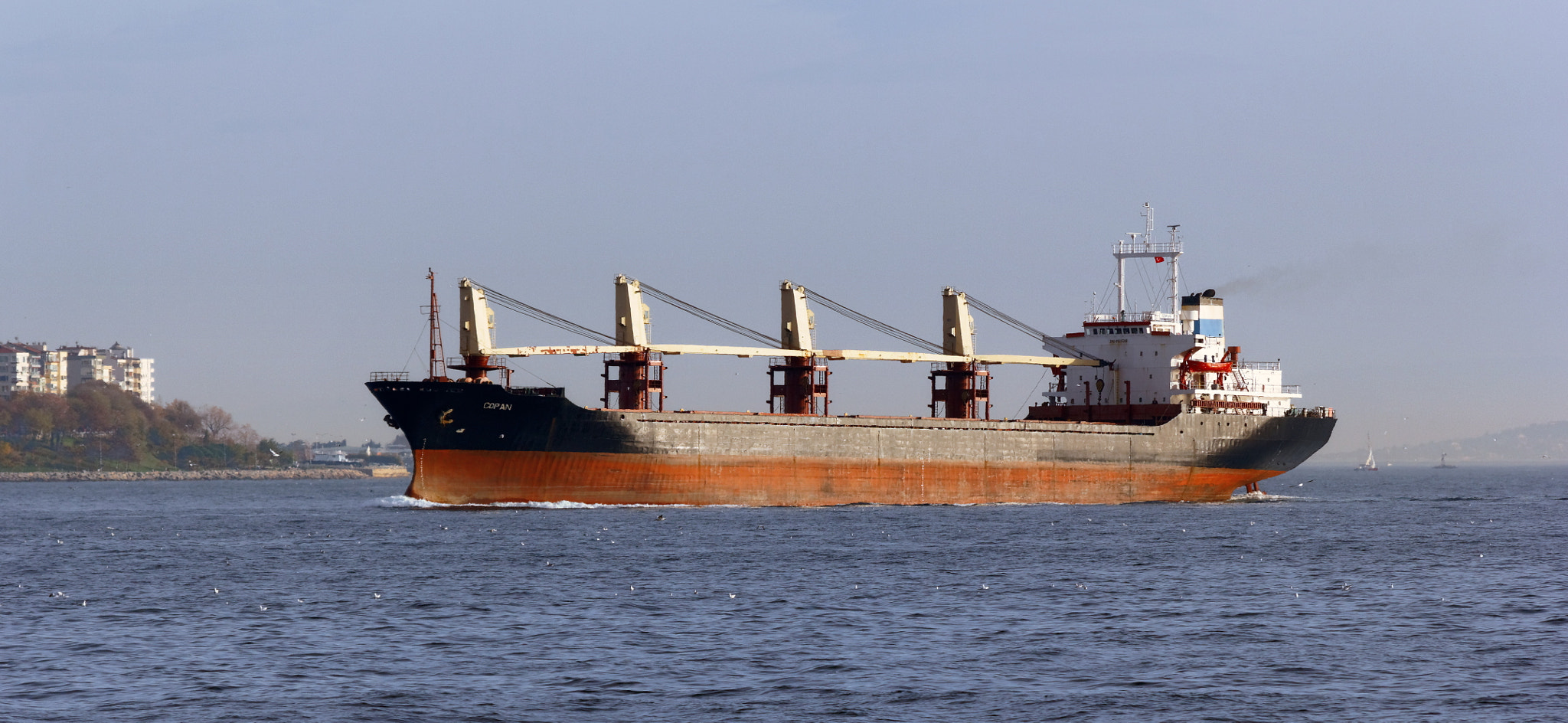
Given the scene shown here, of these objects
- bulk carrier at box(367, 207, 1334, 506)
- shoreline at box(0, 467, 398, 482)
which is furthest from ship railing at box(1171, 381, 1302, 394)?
shoreline at box(0, 467, 398, 482)

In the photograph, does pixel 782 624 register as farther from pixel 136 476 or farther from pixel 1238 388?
Answer: pixel 136 476

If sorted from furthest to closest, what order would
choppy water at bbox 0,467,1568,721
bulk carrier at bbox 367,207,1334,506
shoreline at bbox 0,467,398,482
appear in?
shoreline at bbox 0,467,398,482, bulk carrier at bbox 367,207,1334,506, choppy water at bbox 0,467,1568,721

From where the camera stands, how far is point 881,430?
211 feet

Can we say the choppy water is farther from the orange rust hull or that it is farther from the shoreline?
the shoreline

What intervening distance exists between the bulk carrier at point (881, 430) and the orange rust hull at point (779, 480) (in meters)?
0.07

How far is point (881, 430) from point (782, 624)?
115 feet

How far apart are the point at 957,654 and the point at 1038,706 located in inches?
158

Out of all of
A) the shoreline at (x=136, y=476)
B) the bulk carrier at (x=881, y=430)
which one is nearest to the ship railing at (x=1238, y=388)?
the bulk carrier at (x=881, y=430)

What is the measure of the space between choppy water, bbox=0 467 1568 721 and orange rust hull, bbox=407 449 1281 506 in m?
5.65

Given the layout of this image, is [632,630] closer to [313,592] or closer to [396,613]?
[396,613]

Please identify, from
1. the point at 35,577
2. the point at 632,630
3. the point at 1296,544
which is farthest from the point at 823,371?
the point at 632,630

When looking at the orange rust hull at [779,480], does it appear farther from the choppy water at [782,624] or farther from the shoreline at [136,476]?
the shoreline at [136,476]

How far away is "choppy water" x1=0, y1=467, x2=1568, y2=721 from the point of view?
74.4ft

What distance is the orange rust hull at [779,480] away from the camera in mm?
58156
